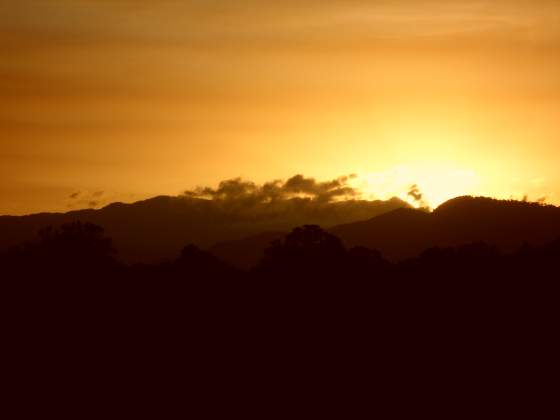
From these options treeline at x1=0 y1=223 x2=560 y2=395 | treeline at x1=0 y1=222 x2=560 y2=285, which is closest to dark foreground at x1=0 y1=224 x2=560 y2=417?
treeline at x1=0 y1=223 x2=560 y2=395

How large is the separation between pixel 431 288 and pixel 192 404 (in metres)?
37.7

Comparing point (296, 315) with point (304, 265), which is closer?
point (296, 315)

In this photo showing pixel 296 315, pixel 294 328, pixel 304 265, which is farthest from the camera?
pixel 304 265

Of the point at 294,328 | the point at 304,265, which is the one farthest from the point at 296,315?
the point at 304,265

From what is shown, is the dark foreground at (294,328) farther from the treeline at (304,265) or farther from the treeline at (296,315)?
the treeline at (304,265)

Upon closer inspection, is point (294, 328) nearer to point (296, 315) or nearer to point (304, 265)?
point (296, 315)

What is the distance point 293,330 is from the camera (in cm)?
9756

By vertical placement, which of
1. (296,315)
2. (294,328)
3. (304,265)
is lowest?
(294,328)

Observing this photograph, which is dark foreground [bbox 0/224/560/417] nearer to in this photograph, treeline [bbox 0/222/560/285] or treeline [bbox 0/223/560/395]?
treeline [bbox 0/223/560/395]

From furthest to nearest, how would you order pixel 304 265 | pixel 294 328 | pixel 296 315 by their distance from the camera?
pixel 304 265 < pixel 296 315 < pixel 294 328

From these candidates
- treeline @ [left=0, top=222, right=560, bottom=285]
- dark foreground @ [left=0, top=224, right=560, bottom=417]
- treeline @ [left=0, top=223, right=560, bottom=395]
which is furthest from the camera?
treeline @ [left=0, top=222, right=560, bottom=285]

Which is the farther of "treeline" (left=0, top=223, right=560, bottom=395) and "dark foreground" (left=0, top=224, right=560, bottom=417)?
"treeline" (left=0, top=223, right=560, bottom=395)

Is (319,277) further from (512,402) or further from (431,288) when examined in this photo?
(512,402)

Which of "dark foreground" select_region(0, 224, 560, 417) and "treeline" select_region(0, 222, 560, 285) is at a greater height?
"treeline" select_region(0, 222, 560, 285)
